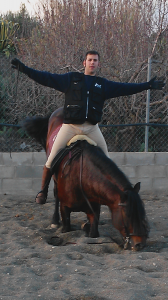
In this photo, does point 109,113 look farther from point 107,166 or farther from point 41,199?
point 107,166

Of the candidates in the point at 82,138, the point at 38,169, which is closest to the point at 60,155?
the point at 82,138

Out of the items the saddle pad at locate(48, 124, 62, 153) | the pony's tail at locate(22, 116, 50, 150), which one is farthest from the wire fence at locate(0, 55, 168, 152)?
the saddle pad at locate(48, 124, 62, 153)

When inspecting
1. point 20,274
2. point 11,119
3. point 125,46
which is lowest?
point 20,274

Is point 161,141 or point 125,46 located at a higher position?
point 125,46

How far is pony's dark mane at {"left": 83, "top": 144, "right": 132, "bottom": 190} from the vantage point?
4.16 metres

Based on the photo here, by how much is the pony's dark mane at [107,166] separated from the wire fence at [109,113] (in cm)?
305

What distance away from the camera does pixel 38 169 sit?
7.32 metres

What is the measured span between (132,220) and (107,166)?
0.72 meters

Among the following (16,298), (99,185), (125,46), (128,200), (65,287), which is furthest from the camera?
(125,46)

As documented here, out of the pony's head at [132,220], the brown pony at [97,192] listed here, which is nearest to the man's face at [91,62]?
the brown pony at [97,192]

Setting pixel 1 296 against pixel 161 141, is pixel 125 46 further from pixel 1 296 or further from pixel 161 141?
pixel 1 296

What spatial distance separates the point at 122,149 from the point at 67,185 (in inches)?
126

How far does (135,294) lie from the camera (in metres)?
2.92

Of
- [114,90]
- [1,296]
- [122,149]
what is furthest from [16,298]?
[122,149]
